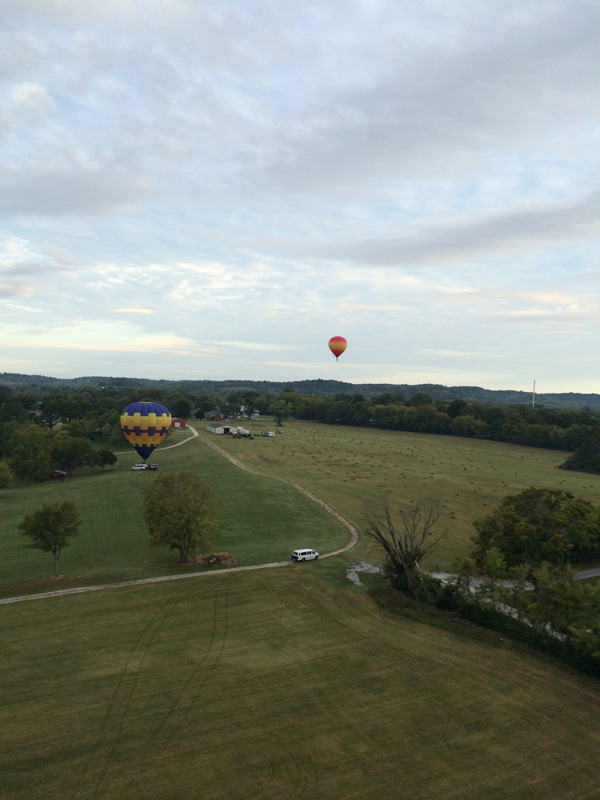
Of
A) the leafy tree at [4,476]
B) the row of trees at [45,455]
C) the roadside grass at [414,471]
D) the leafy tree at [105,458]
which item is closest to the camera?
the roadside grass at [414,471]

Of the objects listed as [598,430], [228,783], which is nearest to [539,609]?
[228,783]

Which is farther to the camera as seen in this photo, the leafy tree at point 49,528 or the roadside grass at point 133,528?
the roadside grass at point 133,528

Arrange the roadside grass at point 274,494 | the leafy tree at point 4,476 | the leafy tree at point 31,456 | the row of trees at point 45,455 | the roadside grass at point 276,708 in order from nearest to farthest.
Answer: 1. the roadside grass at point 276,708
2. the roadside grass at point 274,494
3. the leafy tree at point 4,476
4. the leafy tree at point 31,456
5. the row of trees at point 45,455

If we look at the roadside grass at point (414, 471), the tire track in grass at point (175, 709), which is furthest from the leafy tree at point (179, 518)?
the roadside grass at point (414, 471)

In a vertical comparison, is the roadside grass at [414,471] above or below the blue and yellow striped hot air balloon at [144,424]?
below

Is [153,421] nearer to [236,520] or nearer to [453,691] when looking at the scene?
[236,520]

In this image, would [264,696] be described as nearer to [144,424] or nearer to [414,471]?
[144,424]

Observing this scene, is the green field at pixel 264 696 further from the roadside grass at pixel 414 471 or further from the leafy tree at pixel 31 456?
the leafy tree at pixel 31 456

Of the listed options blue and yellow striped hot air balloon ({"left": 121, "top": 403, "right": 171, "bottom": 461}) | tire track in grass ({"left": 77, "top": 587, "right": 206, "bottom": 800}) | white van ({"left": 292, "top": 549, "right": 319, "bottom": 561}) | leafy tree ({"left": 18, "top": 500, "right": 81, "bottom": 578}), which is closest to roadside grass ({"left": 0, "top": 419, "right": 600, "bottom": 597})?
white van ({"left": 292, "top": 549, "right": 319, "bottom": 561})

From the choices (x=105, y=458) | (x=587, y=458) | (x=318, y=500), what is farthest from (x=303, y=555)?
(x=587, y=458)
